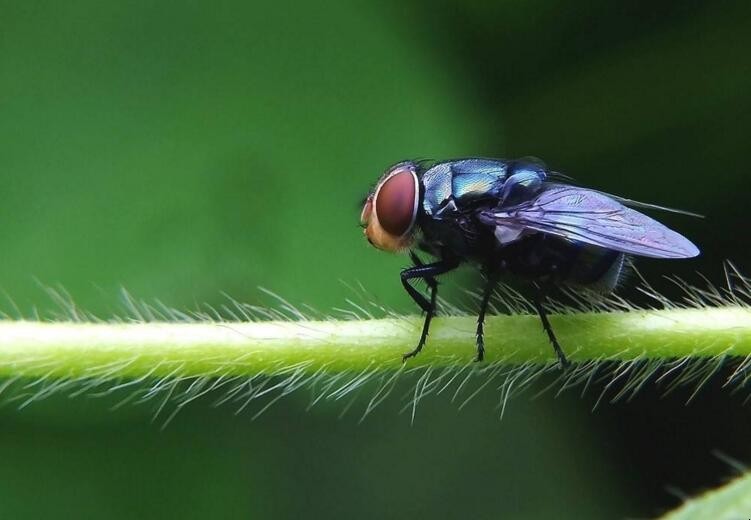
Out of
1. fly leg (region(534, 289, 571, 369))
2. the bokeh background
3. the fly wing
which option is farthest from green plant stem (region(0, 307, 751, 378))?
the bokeh background

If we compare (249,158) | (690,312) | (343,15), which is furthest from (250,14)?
(690,312)

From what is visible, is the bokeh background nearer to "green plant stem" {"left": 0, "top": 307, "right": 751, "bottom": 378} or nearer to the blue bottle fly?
the blue bottle fly

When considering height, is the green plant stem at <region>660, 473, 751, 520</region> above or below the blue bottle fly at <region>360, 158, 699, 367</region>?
below

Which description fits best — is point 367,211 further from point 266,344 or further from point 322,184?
point 322,184

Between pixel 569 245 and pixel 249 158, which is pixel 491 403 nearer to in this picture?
pixel 249 158

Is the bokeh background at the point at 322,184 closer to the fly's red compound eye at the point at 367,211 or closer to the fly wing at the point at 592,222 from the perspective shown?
the fly's red compound eye at the point at 367,211

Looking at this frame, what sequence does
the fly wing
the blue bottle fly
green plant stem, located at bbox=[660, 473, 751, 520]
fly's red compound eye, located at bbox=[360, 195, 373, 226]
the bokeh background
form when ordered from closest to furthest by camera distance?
green plant stem, located at bbox=[660, 473, 751, 520], the fly wing, the blue bottle fly, fly's red compound eye, located at bbox=[360, 195, 373, 226], the bokeh background

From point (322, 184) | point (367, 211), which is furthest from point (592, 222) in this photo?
point (322, 184)

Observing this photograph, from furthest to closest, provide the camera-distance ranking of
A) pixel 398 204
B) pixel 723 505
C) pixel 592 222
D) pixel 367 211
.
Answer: pixel 367 211 → pixel 398 204 → pixel 592 222 → pixel 723 505
